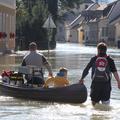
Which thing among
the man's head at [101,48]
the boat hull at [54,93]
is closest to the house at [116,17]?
the boat hull at [54,93]

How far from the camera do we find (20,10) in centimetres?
6291

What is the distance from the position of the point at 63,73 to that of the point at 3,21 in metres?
36.3

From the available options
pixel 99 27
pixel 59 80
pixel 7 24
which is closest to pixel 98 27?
pixel 99 27

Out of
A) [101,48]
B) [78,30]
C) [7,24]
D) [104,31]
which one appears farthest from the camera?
[78,30]

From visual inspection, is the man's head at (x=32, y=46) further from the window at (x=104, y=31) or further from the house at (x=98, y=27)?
the window at (x=104, y=31)

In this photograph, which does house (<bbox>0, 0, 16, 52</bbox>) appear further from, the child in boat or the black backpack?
the black backpack

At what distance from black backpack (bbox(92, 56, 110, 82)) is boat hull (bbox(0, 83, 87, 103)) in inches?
55.2

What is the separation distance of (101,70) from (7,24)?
4083 cm

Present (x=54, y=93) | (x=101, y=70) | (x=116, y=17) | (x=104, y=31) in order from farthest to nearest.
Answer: (x=104, y=31), (x=116, y=17), (x=54, y=93), (x=101, y=70)

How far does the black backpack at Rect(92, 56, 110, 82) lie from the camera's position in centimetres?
1391

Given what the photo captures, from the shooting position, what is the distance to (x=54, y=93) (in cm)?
1580

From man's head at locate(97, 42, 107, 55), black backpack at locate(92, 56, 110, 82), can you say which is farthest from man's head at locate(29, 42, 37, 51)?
man's head at locate(97, 42, 107, 55)

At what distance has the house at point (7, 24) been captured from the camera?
4976cm

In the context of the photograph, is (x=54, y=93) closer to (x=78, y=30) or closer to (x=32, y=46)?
(x=32, y=46)
